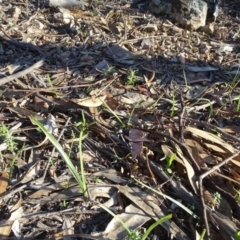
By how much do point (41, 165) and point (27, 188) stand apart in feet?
0.42

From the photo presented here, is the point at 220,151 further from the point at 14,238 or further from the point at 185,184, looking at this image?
the point at 14,238

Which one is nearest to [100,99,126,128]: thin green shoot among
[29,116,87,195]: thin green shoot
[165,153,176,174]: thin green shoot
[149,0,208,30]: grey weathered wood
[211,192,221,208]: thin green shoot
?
[165,153,176,174]: thin green shoot

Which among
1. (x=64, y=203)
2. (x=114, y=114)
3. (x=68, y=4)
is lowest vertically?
(x=64, y=203)

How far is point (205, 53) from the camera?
2.56 metres

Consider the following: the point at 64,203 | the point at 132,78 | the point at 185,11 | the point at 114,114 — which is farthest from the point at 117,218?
the point at 185,11

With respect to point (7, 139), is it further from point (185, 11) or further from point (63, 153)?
point (185, 11)

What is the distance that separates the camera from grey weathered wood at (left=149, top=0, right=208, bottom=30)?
8.93ft

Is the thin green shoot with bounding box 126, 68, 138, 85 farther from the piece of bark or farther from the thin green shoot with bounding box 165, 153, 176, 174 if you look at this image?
the piece of bark

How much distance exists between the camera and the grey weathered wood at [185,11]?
8.93 feet

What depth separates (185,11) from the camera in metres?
2.75

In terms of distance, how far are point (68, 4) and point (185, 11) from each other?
73 centimetres

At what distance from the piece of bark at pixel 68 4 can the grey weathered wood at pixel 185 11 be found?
1.53ft

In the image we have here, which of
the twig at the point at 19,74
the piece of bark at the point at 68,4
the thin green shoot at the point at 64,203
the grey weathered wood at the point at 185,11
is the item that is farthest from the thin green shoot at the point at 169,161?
the piece of bark at the point at 68,4

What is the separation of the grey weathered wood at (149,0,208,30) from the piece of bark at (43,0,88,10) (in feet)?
1.53
